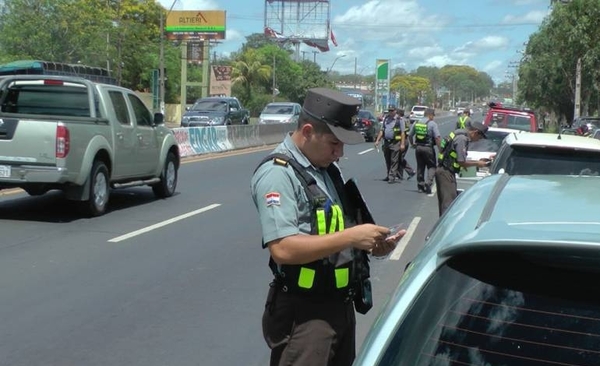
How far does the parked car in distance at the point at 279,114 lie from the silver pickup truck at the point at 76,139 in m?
24.5

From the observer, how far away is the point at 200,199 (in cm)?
1547

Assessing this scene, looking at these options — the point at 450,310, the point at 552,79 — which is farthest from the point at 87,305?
the point at 552,79

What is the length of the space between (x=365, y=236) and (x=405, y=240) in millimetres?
8530

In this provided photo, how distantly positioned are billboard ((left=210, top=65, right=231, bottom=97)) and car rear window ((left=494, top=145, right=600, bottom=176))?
202 ft

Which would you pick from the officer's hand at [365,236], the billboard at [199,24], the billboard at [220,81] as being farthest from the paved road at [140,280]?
the billboard at [199,24]

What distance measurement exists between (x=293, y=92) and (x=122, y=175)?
7621 centimetres

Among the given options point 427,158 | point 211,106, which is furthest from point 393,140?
point 211,106

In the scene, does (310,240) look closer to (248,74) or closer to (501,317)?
(501,317)

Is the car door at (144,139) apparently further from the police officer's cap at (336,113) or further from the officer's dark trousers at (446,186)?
the police officer's cap at (336,113)

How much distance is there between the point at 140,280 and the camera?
28.0ft

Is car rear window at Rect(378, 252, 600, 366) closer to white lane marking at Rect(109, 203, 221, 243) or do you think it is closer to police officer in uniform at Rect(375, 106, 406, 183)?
white lane marking at Rect(109, 203, 221, 243)

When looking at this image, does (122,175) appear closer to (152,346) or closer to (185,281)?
(185,281)

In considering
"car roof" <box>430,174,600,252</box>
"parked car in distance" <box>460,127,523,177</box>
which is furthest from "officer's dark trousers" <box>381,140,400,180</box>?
"car roof" <box>430,174,600,252</box>

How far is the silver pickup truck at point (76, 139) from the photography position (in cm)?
1179
